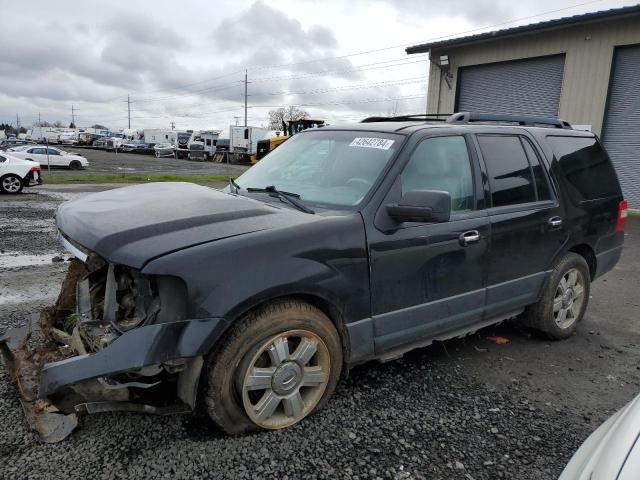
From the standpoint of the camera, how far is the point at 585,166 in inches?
184

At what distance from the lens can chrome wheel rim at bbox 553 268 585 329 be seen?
14.7 ft

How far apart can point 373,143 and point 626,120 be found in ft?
42.6

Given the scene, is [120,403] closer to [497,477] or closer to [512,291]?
[497,477]

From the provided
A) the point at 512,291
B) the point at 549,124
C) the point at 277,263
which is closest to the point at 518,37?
the point at 549,124

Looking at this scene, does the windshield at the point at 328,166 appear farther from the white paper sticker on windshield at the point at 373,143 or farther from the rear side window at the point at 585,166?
the rear side window at the point at 585,166

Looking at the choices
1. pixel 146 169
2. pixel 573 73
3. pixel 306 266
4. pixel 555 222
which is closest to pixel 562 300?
pixel 555 222

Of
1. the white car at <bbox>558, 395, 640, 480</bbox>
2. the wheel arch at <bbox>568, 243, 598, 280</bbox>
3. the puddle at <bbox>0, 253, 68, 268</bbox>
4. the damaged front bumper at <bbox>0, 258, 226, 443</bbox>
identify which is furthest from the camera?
the puddle at <bbox>0, 253, 68, 268</bbox>

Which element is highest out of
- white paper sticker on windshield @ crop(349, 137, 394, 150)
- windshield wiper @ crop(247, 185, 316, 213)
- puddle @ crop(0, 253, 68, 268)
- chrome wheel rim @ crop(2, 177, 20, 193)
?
white paper sticker on windshield @ crop(349, 137, 394, 150)

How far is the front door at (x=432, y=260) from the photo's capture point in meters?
3.14

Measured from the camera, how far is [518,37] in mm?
15117

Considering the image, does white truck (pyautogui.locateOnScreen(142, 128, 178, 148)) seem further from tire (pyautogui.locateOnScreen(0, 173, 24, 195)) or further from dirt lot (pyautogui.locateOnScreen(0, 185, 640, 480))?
dirt lot (pyautogui.locateOnScreen(0, 185, 640, 480))

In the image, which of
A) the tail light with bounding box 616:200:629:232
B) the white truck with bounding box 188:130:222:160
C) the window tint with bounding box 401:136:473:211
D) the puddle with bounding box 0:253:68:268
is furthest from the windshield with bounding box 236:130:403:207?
the white truck with bounding box 188:130:222:160

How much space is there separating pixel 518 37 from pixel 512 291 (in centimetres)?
1359

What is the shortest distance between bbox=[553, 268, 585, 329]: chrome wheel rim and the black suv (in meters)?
0.08
